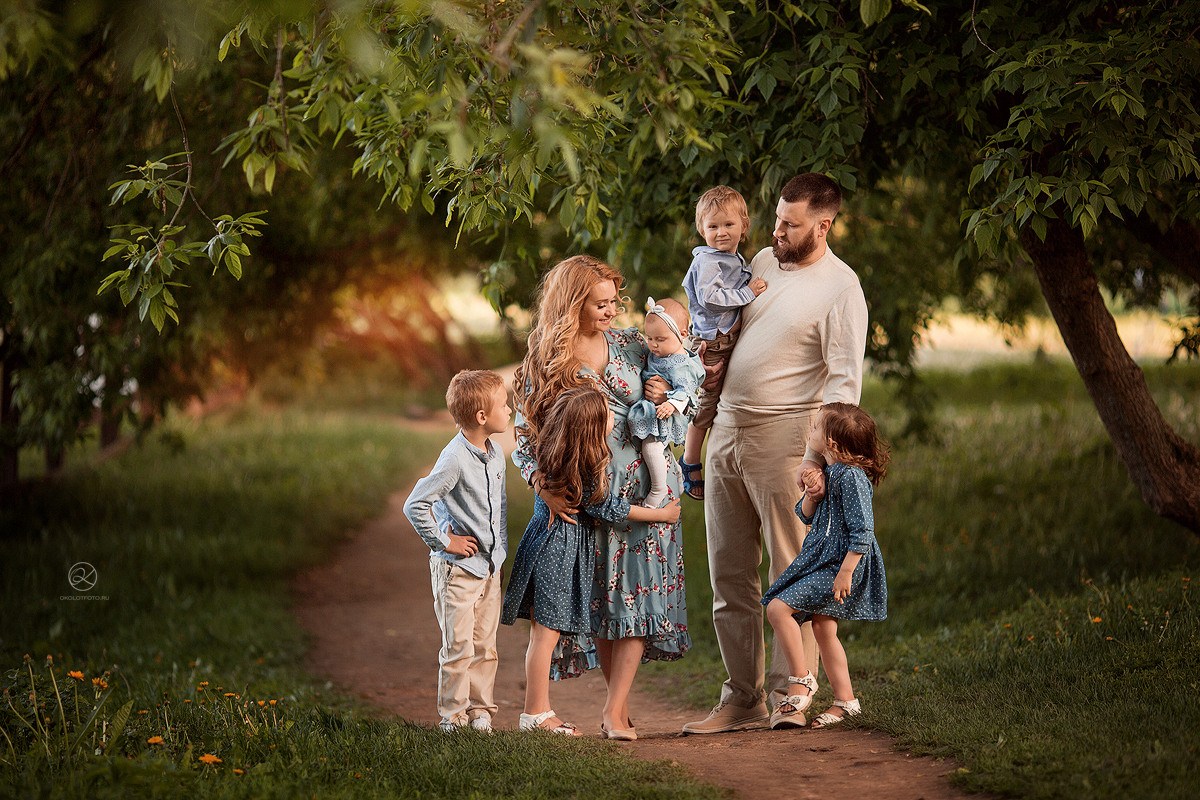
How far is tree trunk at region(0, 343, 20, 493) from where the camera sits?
935cm

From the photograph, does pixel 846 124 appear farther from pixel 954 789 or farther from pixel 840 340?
pixel 954 789

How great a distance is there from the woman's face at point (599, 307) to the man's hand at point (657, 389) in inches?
11.7

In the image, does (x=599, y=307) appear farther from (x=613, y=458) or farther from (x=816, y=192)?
(x=816, y=192)

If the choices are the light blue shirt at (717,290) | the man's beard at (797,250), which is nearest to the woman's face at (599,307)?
the light blue shirt at (717,290)

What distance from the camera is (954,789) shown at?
382cm

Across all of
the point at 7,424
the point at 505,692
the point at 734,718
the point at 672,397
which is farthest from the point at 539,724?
the point at 7,424

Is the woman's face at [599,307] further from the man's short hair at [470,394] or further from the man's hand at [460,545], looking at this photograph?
the man's hand at [460,545]

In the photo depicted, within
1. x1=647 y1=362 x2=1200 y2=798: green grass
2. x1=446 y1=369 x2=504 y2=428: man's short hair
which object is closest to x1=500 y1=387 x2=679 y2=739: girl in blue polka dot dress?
x1=446 y1=369 x2=504 y2=428: man's short hair

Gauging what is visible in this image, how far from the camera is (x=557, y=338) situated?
4398mm

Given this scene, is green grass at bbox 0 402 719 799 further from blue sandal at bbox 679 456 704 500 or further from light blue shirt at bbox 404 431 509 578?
blue sandal at bbox 679 456 704 500

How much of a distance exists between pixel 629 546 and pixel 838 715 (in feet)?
3.81

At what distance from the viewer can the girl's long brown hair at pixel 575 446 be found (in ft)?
14.0

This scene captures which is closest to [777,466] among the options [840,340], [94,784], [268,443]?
[840,340]

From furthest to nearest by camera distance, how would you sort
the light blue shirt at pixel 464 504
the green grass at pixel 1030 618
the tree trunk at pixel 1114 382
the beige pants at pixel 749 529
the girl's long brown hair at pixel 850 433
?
the tree trunk at pixel 1114 382 < the beige pants at pixel 749 529 < the light blue shirt at pixel 464 504 < the girl's long brown hair at pixel 850 433 < the green grass at pixel 1030 618
